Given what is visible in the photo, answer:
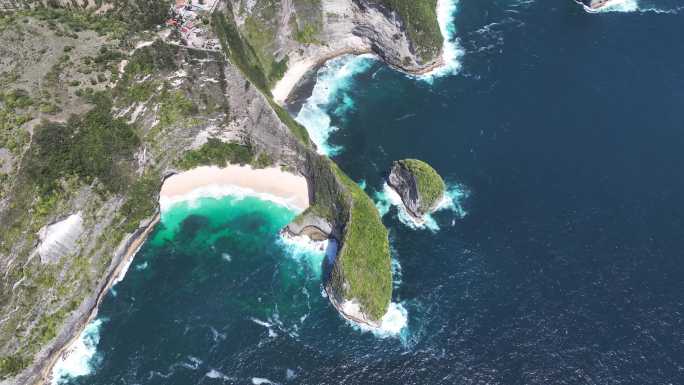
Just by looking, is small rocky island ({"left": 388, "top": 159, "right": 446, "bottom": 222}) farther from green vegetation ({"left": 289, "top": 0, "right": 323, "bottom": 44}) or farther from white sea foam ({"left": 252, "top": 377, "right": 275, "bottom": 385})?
green vegetation ({"left": 289, "top": 0, "right": 323, "bottom": 44})

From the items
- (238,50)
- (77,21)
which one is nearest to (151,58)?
(238,50)

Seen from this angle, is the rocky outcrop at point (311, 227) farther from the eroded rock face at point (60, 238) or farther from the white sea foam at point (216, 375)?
the eroded rock face at point (60, 238)

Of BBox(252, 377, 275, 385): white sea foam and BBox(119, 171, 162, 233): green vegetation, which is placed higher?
BBox(119, 171, 162, 233): green vegetation

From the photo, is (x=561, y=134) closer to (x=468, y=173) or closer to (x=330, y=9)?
(x=468, y=173)

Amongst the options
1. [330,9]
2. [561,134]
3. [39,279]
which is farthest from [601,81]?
[39,279]

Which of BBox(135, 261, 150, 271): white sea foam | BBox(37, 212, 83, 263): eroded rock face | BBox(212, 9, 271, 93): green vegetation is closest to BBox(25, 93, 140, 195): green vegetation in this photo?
BBox(37, 212, 83, 263): eroded rock face

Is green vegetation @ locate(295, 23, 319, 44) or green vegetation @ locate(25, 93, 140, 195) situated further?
green vegetation @ locate(295, 23, 319, 44)
